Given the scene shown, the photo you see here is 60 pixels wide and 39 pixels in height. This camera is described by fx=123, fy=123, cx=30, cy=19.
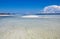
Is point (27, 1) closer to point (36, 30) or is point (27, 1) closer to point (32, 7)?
point (32, 7)

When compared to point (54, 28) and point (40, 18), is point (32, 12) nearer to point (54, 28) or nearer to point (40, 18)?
point (40, 18)

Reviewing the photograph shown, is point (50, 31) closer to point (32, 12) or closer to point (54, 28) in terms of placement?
point (54, 28)

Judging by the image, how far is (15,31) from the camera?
1.30m

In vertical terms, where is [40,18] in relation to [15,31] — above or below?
above

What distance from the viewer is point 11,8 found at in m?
1.31

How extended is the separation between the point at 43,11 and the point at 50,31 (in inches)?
8.7

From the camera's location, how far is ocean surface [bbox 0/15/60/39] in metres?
1.27

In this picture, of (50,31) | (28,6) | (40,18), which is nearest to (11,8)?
(28,6)

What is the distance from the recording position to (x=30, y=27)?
130 cm

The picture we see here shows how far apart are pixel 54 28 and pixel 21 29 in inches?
13.7

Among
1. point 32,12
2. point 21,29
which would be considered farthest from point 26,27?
point 32,12

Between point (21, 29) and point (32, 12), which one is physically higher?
point (32, 12)

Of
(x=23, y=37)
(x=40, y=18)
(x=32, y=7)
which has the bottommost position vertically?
(x=23, y=37)

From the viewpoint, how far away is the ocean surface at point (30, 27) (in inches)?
49.9
